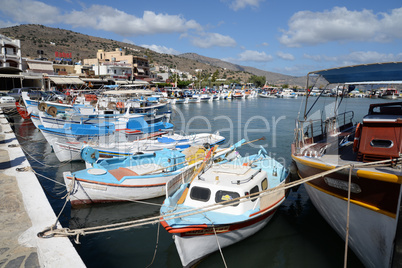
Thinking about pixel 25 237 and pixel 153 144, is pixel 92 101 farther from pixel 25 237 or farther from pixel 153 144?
pixel 25 237

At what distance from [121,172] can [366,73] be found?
1083cm

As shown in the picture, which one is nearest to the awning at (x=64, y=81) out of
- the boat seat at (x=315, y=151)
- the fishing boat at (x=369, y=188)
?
the boat seat at (x=315, y=151)

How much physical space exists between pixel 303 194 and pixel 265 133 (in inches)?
674

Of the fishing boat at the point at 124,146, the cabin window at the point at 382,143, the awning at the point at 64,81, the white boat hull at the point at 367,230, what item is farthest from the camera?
the awning at the point at 64,81

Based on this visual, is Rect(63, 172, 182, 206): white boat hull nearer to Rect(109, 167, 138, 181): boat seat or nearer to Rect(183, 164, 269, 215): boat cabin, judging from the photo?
Rect(109, 167, 138, 181): boat seat

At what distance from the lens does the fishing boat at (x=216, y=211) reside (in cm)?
722

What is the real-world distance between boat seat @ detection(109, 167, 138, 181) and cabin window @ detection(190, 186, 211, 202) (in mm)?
4579

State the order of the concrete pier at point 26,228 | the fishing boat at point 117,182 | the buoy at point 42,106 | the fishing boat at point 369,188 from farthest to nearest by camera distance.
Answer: the buoy at point 42,106 → the fishing boat at point 117,182 → the fishing boat at point 369,188 → the concrete pier at point 26,228

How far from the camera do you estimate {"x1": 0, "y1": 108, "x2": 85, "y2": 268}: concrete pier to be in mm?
5785

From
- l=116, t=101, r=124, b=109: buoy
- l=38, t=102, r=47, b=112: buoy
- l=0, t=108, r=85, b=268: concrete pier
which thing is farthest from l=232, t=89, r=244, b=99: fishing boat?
l=0, t=108, r=85, b=268: concrete pier

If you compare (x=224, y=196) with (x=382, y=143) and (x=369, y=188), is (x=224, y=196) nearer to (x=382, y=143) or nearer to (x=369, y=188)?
(x=369, y=188)

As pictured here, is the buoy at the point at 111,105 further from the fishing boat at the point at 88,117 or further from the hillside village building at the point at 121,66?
the hillside village building at the point at 121,66

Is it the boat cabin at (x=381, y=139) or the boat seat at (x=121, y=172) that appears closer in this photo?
the boat cabin at (x=381, y=139)

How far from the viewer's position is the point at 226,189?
8.06m
